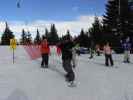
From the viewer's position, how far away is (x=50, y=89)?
550 inches

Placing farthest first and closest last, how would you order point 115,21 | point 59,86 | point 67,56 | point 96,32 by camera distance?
point 96,32, point 115,21, point 67,56, point 59,86

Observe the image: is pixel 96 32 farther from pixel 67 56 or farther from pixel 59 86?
pixel 59 86

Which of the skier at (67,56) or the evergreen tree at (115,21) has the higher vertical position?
the evergreen tree at (115,21)

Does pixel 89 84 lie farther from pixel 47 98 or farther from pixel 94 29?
pixel 94 29

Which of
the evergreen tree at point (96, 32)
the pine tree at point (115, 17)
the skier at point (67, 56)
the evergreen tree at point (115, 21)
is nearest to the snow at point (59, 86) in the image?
the skier at point (67, 56)

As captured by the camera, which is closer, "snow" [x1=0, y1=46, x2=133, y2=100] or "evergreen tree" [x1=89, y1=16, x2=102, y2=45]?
"snow" [x1=0, y1=46, x2=133, y2=100]

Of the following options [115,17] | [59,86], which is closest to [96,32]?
[115,17]

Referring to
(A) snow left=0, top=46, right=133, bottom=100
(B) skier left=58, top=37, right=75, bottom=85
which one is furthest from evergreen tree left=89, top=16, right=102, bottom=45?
(B) skier left=58, top=37, right=75, bottom=85

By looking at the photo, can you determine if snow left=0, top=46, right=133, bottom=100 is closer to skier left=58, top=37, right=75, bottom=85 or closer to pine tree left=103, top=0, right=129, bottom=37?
skier left=58, top=37, right=75, bottom=85

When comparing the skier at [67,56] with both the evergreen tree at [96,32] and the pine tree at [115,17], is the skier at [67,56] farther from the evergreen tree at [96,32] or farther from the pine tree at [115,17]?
the evergreen tree at [96,32]

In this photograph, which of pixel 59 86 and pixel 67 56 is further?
pixel 67 56

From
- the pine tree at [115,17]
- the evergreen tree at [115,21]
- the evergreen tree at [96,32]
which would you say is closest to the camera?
the evergreen tree at [115,21]

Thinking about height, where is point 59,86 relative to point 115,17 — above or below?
below

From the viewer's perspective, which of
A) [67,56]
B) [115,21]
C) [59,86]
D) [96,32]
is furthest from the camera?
[96,32]
